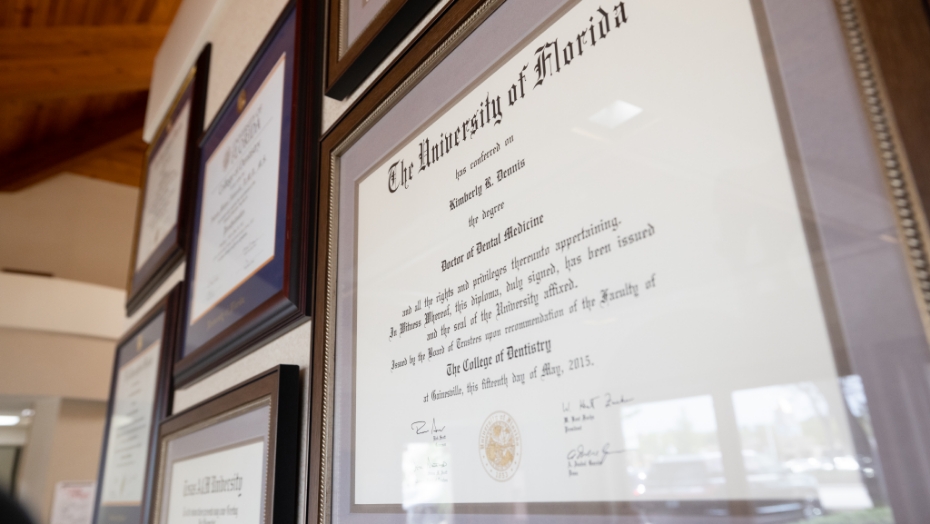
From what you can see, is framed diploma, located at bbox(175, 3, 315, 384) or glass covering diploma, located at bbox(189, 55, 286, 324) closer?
framed diploma, located at bbox(175, 3, 315, 384)

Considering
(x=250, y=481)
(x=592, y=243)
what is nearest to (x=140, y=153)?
(x=250, y=481)

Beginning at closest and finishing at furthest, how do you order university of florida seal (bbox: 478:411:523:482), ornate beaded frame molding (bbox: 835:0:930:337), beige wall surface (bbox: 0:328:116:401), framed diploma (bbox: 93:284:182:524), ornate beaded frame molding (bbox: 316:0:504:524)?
ornate beaded frame molding (bbox: 835:0:930:337), university of florida seal (bbox: 478:411:523:482), ornate beaded frame molding (bbox: 316:0:504:524), framed diploma (bbox: 93:284:182:524), beige wall surface (bbox: 0:328:116:401)

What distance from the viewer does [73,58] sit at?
3.33 meters

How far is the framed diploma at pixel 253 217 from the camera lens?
832 mm

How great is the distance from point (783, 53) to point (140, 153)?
226 inches

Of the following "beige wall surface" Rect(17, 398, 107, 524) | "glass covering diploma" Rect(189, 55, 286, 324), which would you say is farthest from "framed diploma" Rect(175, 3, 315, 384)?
"beige wall surface" Rect(17, 398, 107, 524)

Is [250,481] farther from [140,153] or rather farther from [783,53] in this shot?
[140,153]

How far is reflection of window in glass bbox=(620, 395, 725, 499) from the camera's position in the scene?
1.08 feet

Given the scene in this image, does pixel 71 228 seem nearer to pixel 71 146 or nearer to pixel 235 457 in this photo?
pixel 71 146

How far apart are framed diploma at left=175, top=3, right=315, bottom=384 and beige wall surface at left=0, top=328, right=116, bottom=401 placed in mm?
4162

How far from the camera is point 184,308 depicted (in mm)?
1256

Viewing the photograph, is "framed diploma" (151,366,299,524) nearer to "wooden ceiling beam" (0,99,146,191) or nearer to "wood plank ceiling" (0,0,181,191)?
"wood plank ceiling" (0,0,181,191)

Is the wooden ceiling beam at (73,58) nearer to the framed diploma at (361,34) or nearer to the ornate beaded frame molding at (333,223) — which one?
the framed diploma at (361,34)

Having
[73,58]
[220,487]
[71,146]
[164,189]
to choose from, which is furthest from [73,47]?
[220,487]
